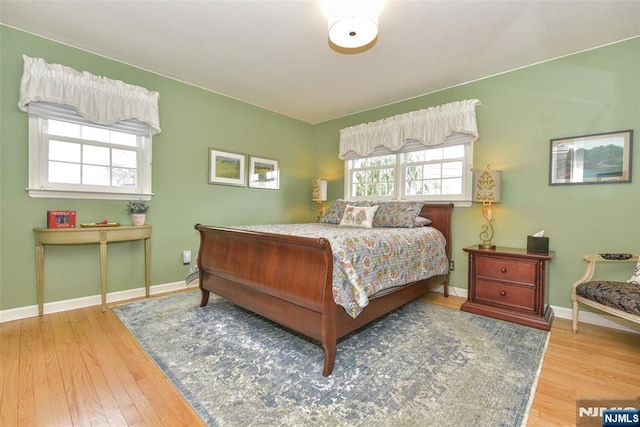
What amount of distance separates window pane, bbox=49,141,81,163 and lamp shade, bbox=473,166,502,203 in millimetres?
4145

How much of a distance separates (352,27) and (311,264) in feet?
5.73

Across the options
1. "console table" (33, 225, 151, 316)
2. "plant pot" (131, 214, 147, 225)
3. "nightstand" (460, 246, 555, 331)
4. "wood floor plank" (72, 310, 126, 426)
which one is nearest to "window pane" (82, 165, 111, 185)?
"plant pot" (131, 214, 147, 225)

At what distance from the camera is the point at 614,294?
2.01m

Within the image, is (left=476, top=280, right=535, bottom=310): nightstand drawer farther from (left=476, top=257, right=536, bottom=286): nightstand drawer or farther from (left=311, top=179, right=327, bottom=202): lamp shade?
(left=311, top=179, right=327, bottom=202): lamp shade

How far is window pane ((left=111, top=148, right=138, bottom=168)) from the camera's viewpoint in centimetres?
302

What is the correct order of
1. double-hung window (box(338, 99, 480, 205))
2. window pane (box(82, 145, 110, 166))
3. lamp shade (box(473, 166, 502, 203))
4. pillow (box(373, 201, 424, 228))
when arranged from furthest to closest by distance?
double-hung window (box(338, 99, 480, 205))
pillow (box(373, 201, 424, 228))
lamp shade (box(473, 166, 502, 203))
window pane (box(82, 145, 110, 166))

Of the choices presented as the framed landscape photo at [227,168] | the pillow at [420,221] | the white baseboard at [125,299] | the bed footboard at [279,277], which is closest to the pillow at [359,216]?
the pillow at [420,221]

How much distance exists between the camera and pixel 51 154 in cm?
266

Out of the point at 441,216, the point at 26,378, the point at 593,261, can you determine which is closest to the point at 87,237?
the point at 26,378

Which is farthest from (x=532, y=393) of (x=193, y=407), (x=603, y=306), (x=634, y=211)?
(x=634, y=211)

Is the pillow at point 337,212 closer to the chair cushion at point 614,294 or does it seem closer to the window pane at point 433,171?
the window pane at point 433,171

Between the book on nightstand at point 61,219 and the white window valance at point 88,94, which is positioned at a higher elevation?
the white window valance at point 88,94

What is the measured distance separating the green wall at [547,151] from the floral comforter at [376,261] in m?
0.77

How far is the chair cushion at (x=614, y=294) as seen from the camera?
1.90m
